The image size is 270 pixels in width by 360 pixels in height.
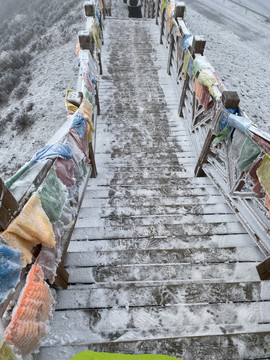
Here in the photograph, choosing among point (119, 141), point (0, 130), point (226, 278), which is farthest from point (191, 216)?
point (0, 130)

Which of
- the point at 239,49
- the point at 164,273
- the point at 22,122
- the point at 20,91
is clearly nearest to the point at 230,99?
the point at 164,273

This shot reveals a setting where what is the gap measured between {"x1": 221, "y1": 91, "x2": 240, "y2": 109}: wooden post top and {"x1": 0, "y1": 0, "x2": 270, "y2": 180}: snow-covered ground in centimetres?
783

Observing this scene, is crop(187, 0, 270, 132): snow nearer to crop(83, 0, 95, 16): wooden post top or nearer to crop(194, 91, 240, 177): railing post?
crop(194, 91, 240, 177): railing post

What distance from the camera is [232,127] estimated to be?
338 centimetres

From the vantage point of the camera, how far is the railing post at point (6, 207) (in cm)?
174

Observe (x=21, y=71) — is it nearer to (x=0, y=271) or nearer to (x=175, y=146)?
(x=175, y=146)

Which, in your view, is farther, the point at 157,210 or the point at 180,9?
the point at 180,9

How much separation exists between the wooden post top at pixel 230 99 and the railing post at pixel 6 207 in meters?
3.09

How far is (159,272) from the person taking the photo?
10.3 ft

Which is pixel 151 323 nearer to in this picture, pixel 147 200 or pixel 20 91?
pixel 147 200

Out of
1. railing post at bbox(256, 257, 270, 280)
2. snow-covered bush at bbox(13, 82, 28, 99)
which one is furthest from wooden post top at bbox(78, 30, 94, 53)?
snow-covered bush at bbox(13, 82, 28, 99)

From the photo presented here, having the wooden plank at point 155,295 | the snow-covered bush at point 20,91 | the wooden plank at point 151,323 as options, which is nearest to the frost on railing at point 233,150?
the wooden plank at point 155,295

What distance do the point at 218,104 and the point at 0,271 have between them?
3573 millimetres

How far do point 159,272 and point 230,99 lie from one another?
8.76ft
